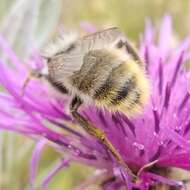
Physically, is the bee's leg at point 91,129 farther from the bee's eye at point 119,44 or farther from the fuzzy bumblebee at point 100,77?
the bee's eye at point 119,44

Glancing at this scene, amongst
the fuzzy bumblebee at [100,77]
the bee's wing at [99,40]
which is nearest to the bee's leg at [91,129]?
the fuzzy bumblebee at [100,77]

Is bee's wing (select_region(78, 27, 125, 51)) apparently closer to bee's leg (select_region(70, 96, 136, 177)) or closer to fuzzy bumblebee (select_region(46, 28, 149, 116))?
fuzzy bumblebee (select_region(46, 28, 149, 116))

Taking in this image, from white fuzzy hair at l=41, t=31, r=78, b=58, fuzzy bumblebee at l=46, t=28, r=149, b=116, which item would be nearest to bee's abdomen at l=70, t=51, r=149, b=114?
fuzzy bumblebee at l=46, t=28, r=149, b=116

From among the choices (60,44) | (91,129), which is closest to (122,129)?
(91,129)

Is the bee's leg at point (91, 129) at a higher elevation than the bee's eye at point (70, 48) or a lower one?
lower

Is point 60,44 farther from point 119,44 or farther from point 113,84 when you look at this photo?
point 113,84
